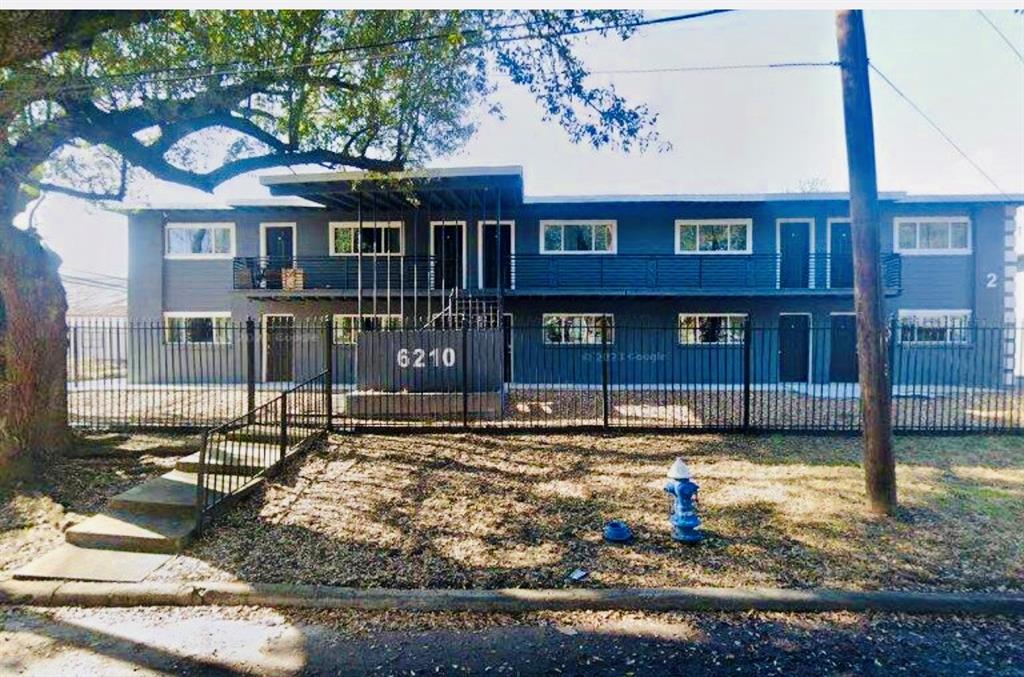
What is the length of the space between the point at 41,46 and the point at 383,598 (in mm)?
7189

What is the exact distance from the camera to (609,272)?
1706 centimetres

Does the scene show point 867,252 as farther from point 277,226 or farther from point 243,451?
point 277,226

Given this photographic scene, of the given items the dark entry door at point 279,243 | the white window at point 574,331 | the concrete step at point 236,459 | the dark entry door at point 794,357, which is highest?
the dark entry door at point 279,243

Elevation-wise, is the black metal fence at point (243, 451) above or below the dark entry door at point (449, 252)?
below

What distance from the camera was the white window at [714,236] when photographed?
56.2ft

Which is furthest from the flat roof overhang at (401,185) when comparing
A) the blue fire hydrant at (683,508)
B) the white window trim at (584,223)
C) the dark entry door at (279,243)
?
the blue fire hydrant at (683,508)

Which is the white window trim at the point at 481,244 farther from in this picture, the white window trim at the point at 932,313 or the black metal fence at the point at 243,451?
the white window trim at the point at 932,313

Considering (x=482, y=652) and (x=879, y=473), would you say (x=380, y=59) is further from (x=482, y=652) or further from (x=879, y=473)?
(x=879, y=473)

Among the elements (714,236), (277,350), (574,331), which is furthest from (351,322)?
(714,236)

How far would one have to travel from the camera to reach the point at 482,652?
3.46 m

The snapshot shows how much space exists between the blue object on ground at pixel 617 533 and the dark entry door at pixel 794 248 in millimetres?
14639

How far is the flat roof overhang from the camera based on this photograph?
38.2ft

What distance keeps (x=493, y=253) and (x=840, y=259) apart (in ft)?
35.4

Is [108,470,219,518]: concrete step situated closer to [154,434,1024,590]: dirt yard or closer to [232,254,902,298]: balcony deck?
[154,434,1024,590]: dirt yard
